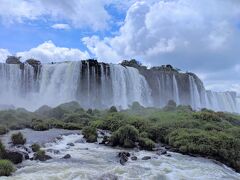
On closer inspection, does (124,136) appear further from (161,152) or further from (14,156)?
(14,156)

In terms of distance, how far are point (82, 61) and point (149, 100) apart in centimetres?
1324

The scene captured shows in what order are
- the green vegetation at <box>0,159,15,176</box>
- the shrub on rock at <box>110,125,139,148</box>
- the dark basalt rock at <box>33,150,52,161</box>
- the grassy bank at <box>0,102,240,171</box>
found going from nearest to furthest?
the green vegetation at <box>0,159,15,176</box> → the dark basalt rock at <box>33,150,52,161</box> → the grassy bank at <box>0,102,240,171</box> → the shrub on rock at <box>110,125,139,148</box>

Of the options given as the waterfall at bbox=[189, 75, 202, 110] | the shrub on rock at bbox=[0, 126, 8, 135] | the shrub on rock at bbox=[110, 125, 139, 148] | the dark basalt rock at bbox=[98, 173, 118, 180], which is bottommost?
the dark basalt rock at bbox=[98, 173, 118, 180]

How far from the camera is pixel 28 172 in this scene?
17.3 meters

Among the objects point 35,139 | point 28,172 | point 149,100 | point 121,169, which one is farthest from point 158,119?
point 149,100

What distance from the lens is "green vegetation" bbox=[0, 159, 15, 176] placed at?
54.6 ft

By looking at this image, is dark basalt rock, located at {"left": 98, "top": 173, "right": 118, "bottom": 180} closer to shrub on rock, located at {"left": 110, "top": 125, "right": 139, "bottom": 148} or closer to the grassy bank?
the grassy bank

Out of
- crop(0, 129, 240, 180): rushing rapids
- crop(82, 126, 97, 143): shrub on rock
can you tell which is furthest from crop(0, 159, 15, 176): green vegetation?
crop(82, 126, 97, 143): shrub on rock

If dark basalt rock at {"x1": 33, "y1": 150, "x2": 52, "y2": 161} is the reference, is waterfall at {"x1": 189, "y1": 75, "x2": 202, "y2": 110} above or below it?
above

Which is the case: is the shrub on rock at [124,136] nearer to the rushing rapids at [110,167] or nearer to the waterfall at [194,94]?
the rushing rapids at [110,167]

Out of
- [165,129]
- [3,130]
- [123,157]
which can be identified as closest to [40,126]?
[3,130]

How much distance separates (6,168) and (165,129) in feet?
47.1

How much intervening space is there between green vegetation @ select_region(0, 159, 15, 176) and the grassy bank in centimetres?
926

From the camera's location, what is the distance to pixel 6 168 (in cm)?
1689
